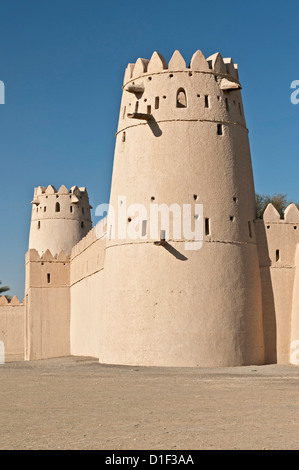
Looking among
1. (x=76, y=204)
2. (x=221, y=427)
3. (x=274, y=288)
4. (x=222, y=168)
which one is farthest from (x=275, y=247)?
(x=76, y=204)

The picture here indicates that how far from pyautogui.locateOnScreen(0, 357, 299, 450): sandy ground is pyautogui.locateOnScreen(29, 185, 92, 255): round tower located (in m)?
21.8

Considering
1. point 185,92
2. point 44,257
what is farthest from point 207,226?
point 44,257

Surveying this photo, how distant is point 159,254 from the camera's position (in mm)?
18719

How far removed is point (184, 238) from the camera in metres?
18.6

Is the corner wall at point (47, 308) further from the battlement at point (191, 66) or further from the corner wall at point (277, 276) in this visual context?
the corner wall at point (277, 276)

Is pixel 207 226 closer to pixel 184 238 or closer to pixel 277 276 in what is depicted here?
pixel 184 238

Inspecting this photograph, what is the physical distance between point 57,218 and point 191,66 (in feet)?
61.9

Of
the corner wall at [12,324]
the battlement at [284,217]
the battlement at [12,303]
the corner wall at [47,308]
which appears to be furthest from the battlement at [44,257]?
the battlement at [284,217]

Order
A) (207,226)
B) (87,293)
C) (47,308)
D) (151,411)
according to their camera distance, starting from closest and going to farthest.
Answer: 1. (151,411)
2. (207,226)
3. (87,293)
4. (47,308)

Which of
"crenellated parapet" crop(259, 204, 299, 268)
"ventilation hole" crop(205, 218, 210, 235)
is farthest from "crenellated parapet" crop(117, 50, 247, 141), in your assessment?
"crenellated parapet" crop(259, 204, 299, 268)

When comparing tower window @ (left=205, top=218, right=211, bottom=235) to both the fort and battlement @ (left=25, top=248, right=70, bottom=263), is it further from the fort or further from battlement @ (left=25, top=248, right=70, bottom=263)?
battlement @ (left=25, top=248, right=70, bottom=263)

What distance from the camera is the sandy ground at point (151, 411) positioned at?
23.0 ft
